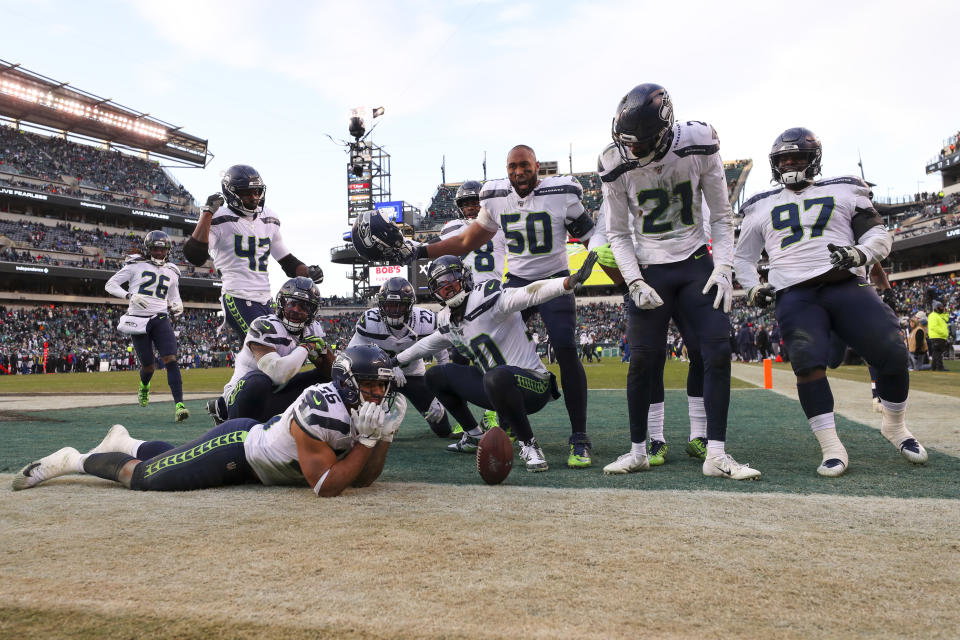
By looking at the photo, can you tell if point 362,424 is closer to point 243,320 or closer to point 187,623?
point 187,623

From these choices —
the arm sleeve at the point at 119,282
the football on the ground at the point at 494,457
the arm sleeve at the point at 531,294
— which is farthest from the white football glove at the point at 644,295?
the arm sleeve at the point at 119,282

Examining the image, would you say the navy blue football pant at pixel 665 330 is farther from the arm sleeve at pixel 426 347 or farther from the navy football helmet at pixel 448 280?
the arm sleeve at pixel 426 347

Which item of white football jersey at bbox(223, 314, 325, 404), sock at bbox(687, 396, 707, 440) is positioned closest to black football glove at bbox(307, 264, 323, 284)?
white football jersey at bbox(223, 314, 325, 404)

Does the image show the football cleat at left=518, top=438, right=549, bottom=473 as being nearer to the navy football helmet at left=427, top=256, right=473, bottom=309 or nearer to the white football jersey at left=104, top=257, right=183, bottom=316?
the navy football helmet at left=427, top=256, right=473, bottom=309

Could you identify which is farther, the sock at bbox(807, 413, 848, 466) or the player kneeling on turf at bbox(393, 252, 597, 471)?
the player kneeling on turf at bbox(393, 252, 597, 471)

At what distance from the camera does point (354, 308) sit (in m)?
60.8

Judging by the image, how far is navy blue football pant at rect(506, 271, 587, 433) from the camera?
4.50m

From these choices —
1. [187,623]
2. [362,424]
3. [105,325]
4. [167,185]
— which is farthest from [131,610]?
[167,185]

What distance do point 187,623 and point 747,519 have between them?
2.10 m

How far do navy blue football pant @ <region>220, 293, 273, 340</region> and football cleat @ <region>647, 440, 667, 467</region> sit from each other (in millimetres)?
3689

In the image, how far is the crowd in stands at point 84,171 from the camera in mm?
45375

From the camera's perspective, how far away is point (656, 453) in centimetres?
443

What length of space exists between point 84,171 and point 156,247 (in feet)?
159

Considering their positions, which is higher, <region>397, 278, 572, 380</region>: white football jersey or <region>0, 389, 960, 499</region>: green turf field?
<region>397, 278, 572, 380</region>: white football jersey
